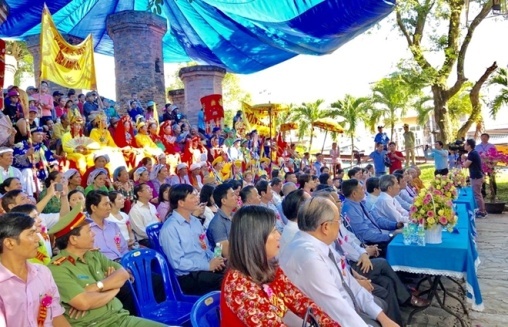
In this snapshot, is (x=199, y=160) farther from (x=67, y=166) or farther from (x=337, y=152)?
(x=337, y=152)

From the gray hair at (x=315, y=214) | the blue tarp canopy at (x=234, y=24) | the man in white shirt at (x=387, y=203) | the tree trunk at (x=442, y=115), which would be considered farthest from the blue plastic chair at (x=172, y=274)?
the tree trunk at (x=442, y=115)

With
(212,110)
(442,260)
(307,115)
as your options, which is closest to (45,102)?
(212,110)

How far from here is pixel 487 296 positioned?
4945 millimetres

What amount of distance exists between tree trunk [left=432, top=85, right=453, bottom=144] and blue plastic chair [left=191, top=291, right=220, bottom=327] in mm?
14492

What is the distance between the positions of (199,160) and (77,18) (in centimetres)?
804

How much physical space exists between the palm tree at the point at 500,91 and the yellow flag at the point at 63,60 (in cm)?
1291

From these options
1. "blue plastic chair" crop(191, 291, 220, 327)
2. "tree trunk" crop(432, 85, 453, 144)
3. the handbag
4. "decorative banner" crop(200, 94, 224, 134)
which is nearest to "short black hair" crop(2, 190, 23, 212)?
"blue plastic chair" crop(191, 291, 220, 327)

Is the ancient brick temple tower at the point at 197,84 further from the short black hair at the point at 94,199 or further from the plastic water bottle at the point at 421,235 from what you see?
the plastic water bottle at the point at 421,235

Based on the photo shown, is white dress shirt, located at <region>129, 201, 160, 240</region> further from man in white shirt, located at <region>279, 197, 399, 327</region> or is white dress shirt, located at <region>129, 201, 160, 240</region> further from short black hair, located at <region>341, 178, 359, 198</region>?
man in white shirt, located at <region>279, 197, 399, 327</region>

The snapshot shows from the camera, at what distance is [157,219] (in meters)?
5.61

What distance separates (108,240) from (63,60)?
14.2 feet

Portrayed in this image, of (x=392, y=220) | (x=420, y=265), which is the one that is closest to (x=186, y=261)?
(x=420, y=265)

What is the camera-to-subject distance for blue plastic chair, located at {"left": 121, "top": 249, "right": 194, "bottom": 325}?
3.37 m

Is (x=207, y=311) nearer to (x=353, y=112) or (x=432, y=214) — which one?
(x=432, y=214)
